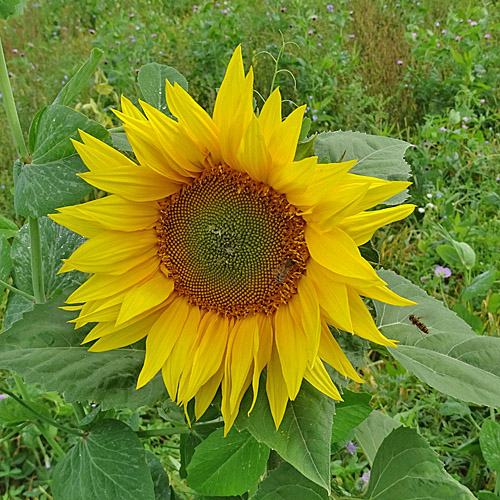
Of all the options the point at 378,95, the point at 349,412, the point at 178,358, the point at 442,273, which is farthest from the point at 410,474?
the point at 378,95

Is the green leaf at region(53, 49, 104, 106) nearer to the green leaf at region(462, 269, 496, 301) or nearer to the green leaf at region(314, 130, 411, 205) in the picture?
the green leaf at region(314, 130, 411, 205)

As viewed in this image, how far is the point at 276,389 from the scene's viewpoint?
2.46ft

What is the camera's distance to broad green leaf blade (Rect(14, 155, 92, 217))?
2.61 ft

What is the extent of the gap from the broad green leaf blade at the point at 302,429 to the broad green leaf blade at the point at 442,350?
16 centimetres

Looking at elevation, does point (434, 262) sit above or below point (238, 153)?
below

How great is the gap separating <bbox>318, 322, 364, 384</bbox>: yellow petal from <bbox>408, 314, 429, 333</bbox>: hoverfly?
7.8 inches

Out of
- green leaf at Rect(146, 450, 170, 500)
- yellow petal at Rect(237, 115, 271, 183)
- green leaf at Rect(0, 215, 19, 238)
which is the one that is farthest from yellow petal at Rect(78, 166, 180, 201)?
green leaf at Rect(146, 450, 170, 500)

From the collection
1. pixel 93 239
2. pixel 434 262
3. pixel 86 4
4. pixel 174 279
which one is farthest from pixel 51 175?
pixel 86 4

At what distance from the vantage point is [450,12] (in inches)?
161

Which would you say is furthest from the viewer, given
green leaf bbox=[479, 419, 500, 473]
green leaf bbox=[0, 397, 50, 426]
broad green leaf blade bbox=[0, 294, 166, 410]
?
green leaf bbox=[479, 419, 500, 473]

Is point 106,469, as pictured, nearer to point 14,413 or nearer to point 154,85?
point 14,413

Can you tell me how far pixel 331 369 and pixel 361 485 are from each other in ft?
2.38

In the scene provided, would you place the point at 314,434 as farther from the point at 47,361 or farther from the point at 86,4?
the point at 86,4

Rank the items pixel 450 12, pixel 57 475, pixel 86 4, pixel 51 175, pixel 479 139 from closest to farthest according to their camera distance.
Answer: pixel 51 175 < pixel 57 475 < pixel 479 139 < pixel 450 12 < pixel 86 4
